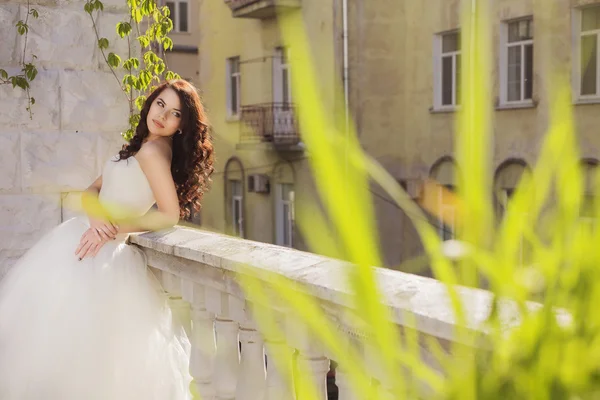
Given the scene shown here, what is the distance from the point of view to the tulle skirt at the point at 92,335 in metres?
2.69

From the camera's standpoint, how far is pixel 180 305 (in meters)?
2.83

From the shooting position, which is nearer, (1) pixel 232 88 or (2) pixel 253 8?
(2) pixel 253 8

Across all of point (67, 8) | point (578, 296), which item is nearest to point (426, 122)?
point (67, 8)

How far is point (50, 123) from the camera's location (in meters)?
3.74

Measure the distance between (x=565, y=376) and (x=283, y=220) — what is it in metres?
18.1

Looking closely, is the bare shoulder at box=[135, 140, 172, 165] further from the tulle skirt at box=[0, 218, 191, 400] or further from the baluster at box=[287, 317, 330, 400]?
the baluster at box=[287, 317, 330, 400]

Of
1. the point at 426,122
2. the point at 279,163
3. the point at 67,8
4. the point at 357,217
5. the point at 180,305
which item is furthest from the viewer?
the point at 279,163

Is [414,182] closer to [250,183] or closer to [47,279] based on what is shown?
[250,183]

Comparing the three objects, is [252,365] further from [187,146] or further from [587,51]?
[587,51]

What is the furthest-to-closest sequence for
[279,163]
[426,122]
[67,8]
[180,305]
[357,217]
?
[279,163] → [426,122] → [67,8] → [180,305] → [357,217]

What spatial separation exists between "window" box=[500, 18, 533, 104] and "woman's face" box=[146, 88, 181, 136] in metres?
10.2

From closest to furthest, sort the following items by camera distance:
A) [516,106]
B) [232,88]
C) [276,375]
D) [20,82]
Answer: [276,375] → [20,82] → [516,106] → [232,88]

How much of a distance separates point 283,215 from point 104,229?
1561 cm

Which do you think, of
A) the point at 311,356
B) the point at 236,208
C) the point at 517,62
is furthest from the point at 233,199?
the point at 311,356
